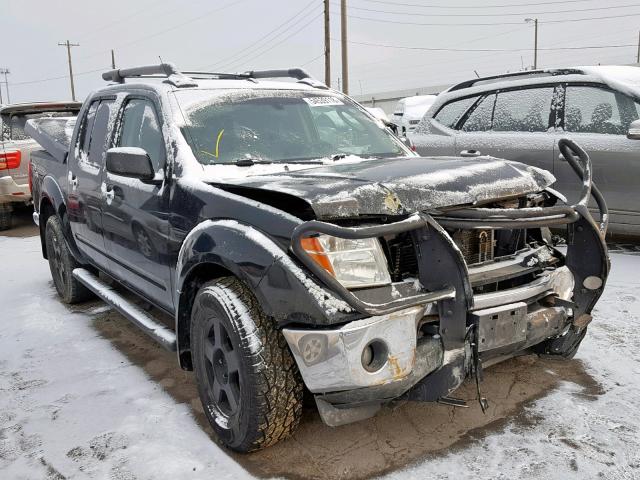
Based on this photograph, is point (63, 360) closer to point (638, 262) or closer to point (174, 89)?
point (174, 89)

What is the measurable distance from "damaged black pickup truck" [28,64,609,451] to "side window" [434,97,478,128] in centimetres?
336

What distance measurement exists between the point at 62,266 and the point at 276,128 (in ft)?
8.64

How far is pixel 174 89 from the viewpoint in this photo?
11.2 feet

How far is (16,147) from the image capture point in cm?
847

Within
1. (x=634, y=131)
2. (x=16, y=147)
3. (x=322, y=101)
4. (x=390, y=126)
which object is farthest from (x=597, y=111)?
(x=16, y=147)

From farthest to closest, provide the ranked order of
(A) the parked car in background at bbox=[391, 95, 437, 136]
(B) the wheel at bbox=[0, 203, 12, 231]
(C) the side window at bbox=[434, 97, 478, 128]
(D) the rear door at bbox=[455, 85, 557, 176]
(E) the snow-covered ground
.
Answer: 1. (A) the parked car in background at bbox=[391, 95, 437, 136]
2. (B) the wheel at bbox=[0, 203, 12, 231]
3. (C) the side window at bbox=[434, 97, 478, 128]
4. (D) the rear door at bbox=[455, 85, 557, 176]
5. (E) the snow-covered ground

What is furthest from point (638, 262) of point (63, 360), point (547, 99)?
point (63, 360)

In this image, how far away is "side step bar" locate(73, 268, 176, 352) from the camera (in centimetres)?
319

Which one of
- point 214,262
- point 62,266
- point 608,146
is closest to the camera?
point 214,262

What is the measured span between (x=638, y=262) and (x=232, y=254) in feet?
14.7

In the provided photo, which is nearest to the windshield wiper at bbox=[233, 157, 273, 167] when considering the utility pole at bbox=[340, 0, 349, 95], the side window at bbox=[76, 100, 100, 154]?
the side window at bbox=[76, 100, 100, 154]

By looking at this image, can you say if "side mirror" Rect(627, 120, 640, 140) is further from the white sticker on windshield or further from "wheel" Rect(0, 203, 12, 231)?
"wheel" Rect(0, 203, 12, 231)

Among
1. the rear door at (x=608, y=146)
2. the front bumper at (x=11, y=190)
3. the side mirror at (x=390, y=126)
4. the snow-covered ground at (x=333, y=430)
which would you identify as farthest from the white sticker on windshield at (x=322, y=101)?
the front bumper at (x=11, y=190)

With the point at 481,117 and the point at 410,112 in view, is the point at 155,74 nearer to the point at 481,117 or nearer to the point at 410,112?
the point at 481,117
